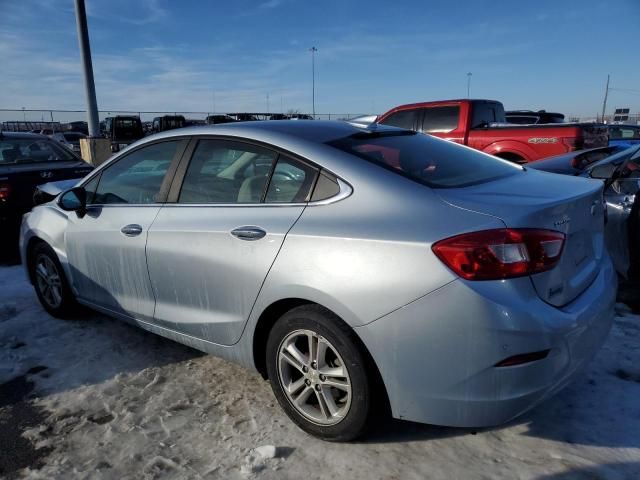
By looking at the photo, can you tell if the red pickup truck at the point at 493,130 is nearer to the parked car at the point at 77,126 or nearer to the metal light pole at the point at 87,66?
the metal light pole at the point at 87,66

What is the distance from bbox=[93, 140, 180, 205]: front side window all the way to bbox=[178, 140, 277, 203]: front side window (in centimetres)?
26

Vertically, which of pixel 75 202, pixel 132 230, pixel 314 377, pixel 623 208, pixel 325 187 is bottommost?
pixel 314 377

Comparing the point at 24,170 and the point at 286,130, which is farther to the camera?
the point at 24,170

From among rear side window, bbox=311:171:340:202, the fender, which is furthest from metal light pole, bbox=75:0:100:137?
rear side window, bbox=311:171:340:202

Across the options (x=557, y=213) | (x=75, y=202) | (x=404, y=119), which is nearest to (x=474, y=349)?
(x=557, y=213)

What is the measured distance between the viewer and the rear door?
2.59 m

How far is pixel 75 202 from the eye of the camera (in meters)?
3.73

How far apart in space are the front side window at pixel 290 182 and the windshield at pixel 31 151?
577 centimetres

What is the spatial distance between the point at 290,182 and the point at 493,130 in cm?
727

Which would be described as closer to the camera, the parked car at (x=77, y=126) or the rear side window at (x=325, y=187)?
the rear side window at (x=325, y=187)

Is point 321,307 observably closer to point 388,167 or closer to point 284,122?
point 388,167

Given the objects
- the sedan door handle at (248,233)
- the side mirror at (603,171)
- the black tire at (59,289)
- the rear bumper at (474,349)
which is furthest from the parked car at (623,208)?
the black tire at (59,289)

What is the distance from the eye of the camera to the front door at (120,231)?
3281 mm

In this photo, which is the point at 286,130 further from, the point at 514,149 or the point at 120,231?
the point at 514,149
